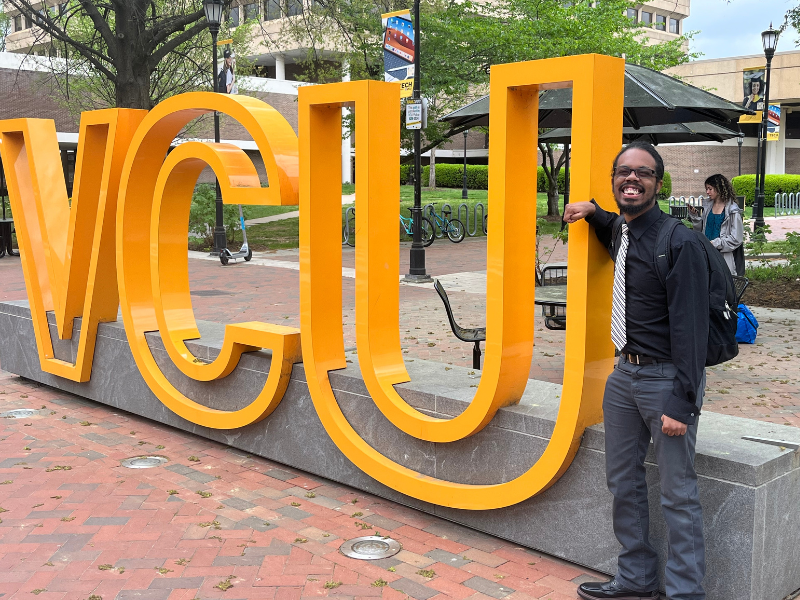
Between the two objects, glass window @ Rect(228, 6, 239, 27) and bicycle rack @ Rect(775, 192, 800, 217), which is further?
bicycle rack @ Rect(775, 192, 800, 217)

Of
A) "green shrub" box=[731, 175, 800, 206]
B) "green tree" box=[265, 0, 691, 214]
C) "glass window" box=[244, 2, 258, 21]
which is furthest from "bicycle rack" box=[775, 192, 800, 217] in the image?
"glass window" box=[244, 2, 258, 21]

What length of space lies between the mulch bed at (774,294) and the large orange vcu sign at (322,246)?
8594 mm

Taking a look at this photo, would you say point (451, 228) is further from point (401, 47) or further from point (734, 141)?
point (734, 141)

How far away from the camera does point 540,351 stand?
8984 mm

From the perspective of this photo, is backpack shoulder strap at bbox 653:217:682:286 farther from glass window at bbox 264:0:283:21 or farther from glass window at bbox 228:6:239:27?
glass window at bbox 228:6:239:27

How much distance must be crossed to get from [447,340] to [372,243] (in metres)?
4.82

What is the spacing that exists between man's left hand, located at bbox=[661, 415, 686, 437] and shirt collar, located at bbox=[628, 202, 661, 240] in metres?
0.77

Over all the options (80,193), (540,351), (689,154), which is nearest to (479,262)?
(540,351)

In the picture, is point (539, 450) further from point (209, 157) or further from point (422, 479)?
point (209, 157)

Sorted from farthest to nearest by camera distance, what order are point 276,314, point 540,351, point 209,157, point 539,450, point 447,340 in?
point 276,314 < point 447,340 < point 540,351 < point 209,157 < point 539,450

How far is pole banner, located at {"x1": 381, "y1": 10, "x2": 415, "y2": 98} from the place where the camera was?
13.9 metres

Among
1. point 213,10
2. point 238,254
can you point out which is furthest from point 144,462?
point 213,10

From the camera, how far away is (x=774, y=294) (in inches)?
490

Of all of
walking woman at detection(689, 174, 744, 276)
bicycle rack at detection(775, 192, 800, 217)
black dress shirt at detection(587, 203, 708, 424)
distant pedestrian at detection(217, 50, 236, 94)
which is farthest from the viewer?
bicycle rack at detection(775, 192, 800, 217)
